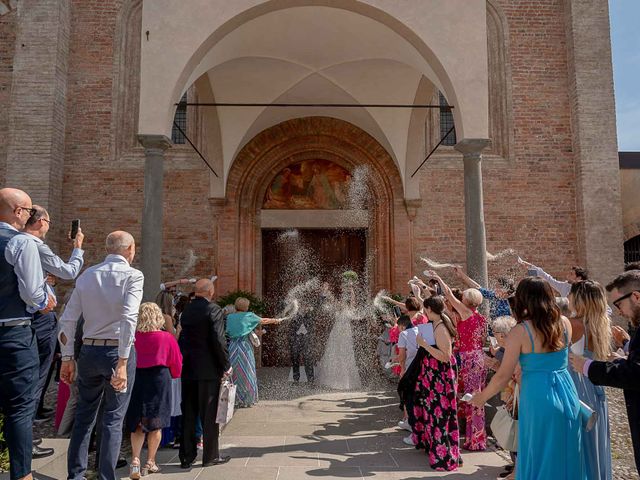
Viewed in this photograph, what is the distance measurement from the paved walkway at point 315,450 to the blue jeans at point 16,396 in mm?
1192

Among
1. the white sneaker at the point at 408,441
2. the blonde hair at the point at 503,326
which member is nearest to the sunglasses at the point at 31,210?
the blonde hair at the point at 503,326

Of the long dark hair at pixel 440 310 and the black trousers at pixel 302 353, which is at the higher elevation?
the long dark hair at pixel 440 310

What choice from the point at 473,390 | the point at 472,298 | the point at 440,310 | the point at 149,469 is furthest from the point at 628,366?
the point at 149,469

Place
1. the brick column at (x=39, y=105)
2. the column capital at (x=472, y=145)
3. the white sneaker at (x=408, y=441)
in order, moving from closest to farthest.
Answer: the white sneaker at (x=408, y=441) < the column capital at (x=472, y=145) < the brick column at (x=39, y=105)

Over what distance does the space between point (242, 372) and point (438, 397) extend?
326 cm

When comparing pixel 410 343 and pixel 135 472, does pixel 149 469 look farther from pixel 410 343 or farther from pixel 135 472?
pixel 410 343

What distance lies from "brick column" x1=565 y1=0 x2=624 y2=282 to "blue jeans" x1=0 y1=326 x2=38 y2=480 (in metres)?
10.9

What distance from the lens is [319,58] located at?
984 centimetres

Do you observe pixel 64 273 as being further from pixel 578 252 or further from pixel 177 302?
pixel 578 252

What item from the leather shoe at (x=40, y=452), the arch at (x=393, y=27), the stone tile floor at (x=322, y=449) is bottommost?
the stone tile floor at (x=322, y=449)

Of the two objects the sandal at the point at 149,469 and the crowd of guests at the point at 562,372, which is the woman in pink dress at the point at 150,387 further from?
the crowd of guests at the point at 562,372

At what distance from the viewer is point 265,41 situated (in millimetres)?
8914

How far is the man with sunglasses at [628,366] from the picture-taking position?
8.21 feet

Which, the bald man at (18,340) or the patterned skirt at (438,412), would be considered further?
the patterned skirt at (438,412)
